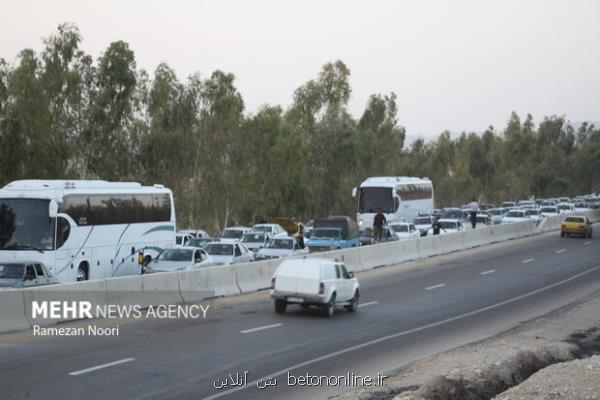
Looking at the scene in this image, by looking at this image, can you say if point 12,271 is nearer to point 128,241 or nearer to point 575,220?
point 128,241

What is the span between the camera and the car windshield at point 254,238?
46050 millimetres

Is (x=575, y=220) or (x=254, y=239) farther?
(x=575, y=220)

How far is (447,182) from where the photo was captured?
12650 centimetres

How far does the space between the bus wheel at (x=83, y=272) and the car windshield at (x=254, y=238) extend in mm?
14954

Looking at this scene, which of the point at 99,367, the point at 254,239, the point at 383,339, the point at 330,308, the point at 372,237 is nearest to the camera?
the point at 99,367

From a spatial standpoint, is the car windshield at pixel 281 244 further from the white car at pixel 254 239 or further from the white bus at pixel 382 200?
the white bus at pixel 382 200

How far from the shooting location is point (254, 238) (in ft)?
152

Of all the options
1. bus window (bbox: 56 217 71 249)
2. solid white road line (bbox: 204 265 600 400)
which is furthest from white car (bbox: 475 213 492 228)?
bus window (bbox: 56 217 71 249)

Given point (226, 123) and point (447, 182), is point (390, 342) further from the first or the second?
point (447, 182)

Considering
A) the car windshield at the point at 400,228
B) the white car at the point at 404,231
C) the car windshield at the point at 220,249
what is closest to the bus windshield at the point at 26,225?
the car windshield at the point at 220,249

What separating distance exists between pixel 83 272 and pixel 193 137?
35.5 meters

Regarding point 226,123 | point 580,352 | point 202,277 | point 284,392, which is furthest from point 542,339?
point 226,123

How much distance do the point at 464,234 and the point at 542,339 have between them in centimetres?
3119

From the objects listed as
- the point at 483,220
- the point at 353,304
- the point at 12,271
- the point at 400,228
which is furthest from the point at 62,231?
the point at 483,220
